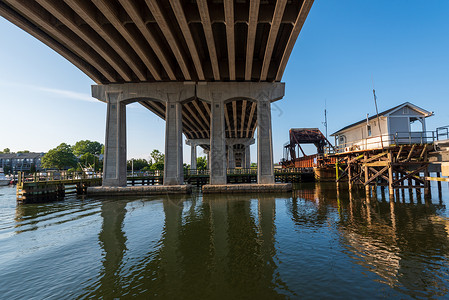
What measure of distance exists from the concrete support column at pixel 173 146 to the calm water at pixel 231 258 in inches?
506

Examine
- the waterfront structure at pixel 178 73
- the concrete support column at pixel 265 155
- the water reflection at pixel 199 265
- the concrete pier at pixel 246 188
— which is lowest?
the water reflection at pixel 199 265

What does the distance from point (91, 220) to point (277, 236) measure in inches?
432

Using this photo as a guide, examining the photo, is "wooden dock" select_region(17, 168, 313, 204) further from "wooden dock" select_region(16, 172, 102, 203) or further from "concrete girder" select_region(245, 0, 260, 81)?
"concrete girder" select_region(245, 0, 260, 81)

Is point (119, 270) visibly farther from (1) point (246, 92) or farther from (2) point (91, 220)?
(1) point (246, 92)

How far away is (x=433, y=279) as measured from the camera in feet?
17.2

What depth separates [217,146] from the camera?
2531 cm

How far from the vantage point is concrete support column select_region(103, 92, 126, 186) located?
24891mm

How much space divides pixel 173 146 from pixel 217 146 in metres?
5.40

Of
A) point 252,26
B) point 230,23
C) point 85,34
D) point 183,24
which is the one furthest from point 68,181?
point 252,26

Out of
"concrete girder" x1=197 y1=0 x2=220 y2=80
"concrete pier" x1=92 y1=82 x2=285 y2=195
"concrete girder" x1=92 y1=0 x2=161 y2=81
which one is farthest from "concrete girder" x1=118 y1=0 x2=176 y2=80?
"concrete girder" x1=197 y1=0 x2=220 y2=80

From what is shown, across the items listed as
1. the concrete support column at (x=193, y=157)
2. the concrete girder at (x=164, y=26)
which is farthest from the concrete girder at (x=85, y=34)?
the concrete support column at (x=193, y=157)

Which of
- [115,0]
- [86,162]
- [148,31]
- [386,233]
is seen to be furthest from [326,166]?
[86,162]

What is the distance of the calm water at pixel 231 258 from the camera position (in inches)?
199

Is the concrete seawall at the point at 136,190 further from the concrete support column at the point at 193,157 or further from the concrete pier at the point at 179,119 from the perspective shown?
the concrete support column at the point at 193,157
